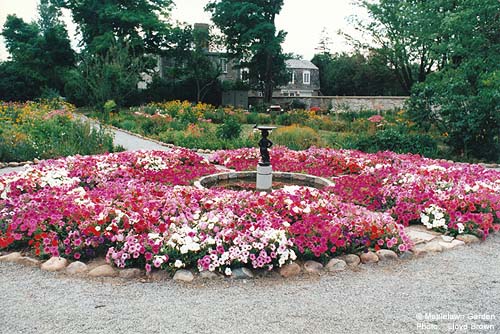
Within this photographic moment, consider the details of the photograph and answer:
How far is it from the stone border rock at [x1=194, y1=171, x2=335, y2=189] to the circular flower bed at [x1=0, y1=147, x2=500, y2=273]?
2.30 feet

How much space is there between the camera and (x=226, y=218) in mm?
4316

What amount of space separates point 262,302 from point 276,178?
→ 458 centimetres

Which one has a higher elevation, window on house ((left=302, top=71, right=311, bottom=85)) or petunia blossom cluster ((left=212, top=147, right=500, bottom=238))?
window on house ((left=302, top=71, right=311, bottom=85))

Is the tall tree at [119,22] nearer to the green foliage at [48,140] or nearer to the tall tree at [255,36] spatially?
the tall tree at [255,36]

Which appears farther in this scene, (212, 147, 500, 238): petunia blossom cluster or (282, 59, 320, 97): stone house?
(282, 59, 320, 97): stone house

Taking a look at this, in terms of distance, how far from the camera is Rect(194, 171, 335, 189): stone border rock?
7293mm

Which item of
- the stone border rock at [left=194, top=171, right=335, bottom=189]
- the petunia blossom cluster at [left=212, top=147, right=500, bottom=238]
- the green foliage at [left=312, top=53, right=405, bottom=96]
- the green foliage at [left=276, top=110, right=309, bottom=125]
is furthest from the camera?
the green foliage at [left=312, top=53, right=405, bottom=96]

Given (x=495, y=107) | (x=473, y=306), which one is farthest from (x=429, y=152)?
(x=473, y=306)

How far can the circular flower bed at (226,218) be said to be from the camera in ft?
12.8

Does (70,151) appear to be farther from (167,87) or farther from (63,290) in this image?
(167,87)

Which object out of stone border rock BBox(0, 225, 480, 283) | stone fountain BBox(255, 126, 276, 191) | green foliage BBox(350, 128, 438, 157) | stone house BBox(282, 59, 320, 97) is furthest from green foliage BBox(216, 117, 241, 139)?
stone house BBox(282, 59, 320, 97)

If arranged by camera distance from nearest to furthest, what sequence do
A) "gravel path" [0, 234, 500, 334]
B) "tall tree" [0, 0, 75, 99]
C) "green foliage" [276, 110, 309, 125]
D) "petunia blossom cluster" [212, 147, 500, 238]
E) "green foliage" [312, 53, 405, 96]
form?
"gravel path" [0, 234, 500, 334] → "petunia blossom cluster" [212, 147, 500, 238] → "green foliage" [276, 110, 309, 125] → "tall tree" [0, 0, 75, 99] → "green foliage" [312, 53, 405, 96]

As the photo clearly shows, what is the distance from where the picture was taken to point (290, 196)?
4.98m

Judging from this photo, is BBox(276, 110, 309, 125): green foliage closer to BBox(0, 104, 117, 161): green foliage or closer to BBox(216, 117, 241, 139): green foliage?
BBox(216, 117, 241, 139): green foliage
